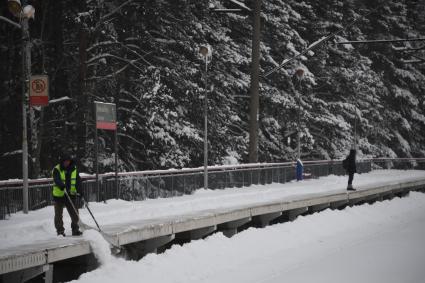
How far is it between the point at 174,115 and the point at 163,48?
3397 millimetres

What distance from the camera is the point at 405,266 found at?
14438 mm

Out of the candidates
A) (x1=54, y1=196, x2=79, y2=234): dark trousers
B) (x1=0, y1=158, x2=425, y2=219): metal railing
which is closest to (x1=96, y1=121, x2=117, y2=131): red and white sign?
(x1=0, y1=158, x2=425, y2=219): metal railing

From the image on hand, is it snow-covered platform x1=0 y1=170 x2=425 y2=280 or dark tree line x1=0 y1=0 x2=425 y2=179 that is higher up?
dark tree line x1=0 y1=0 x2=425 y2=179

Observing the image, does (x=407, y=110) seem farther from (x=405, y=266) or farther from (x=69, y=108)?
(x=405, y=266)

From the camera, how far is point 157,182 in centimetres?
2245

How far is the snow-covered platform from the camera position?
10641 millimetres

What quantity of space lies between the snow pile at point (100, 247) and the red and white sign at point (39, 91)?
20.4 feet

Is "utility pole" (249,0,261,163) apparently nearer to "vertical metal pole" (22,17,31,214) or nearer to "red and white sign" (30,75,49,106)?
"vertical metal pole" (22,17,31,214)

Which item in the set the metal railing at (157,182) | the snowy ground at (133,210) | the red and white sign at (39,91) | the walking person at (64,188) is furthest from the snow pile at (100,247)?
the red and white sign at (39,91)

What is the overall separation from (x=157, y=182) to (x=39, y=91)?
6.72 m

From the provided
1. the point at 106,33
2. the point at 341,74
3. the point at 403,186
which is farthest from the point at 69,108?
the point at 341,74

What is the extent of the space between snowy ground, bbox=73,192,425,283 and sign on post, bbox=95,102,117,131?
5.53 meters

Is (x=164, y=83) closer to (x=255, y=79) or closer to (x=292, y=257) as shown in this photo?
(x=255, y=79)

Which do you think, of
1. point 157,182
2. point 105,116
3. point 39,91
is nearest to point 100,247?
point 39,91
